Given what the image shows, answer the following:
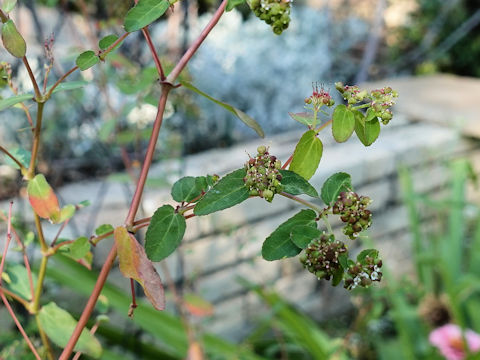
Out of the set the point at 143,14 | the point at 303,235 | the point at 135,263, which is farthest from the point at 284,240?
the point at 143,14

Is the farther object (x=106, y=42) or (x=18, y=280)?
(x=18, y=280)

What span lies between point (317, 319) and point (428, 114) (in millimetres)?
1079

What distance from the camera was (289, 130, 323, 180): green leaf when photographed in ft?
1.59

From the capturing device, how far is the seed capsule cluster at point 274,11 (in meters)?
0.42

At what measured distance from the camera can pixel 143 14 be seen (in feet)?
1.61

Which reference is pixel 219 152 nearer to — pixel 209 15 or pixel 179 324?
pixel 179 324

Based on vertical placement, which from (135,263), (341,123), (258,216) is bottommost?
(135,263)

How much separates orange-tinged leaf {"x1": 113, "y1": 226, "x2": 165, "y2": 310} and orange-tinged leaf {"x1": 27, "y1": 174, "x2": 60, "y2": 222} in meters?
0.13

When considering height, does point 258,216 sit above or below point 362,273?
above

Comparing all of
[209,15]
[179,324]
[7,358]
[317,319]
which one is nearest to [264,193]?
[7,358]

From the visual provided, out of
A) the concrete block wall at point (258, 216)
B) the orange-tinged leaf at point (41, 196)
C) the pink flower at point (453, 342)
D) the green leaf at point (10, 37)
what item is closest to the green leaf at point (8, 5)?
the green leaf at point (10, 37)

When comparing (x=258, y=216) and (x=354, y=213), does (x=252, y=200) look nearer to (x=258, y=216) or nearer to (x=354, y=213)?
(x=258, y=216)

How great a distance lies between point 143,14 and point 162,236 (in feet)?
0.63

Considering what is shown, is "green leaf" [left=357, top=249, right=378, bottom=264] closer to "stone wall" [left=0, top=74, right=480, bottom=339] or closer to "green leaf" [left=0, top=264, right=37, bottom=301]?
"green leaf" [left=0, top=264, right=37, bottom=301]
